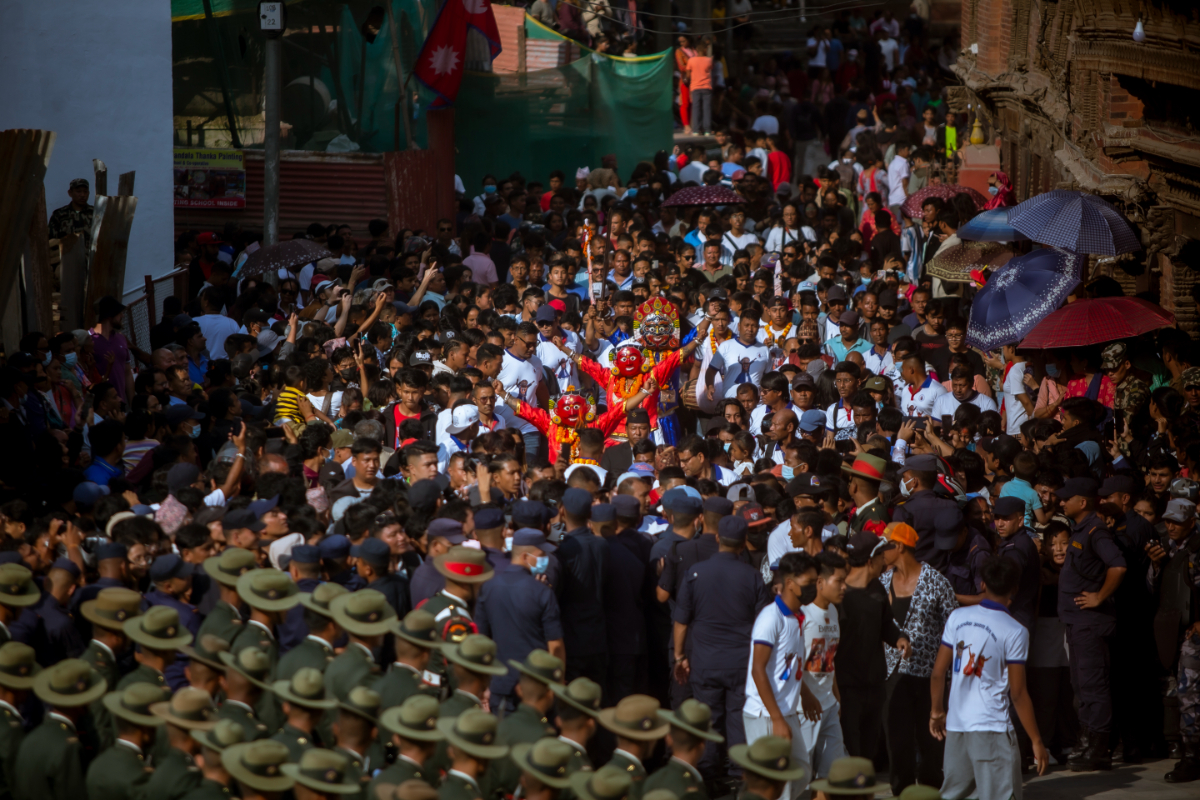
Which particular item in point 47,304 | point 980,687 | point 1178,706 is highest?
point 47,304

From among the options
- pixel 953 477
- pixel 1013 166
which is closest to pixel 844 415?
pixel 953 477

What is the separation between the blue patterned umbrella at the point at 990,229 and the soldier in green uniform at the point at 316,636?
26.1ft

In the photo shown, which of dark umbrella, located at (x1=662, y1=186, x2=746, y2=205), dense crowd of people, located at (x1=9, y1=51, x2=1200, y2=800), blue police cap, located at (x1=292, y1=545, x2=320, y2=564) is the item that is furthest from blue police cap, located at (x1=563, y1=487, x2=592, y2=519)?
dark umbrella, located at (x1=662, y1=186, x2=746, y2=205)

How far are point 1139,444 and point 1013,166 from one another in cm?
904

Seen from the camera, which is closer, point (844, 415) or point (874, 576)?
point (874, 576)

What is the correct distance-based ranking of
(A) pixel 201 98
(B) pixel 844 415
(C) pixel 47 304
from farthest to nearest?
(A) pixel 201 98 → (C) pixel 47 304 → (B) pixel 844 415

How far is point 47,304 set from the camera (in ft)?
43.3

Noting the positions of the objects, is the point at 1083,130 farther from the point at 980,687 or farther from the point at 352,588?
the point at 352,588

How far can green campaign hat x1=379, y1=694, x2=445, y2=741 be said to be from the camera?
569 cm

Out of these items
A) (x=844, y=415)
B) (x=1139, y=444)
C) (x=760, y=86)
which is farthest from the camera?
(x=760, y=86)

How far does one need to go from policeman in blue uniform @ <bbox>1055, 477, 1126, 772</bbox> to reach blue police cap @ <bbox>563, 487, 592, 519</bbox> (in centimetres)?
299

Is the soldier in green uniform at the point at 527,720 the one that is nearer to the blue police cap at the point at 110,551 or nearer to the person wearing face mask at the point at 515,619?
the person wearing face mask at the point at 515,619

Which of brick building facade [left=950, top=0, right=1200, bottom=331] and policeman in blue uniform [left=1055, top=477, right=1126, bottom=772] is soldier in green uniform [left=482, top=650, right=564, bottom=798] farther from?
brick building facade [left=950, top=0, right=1200, bottom=331]

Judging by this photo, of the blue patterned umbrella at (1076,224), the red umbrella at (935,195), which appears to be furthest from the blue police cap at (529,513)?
the red umbrella at (935,195)
